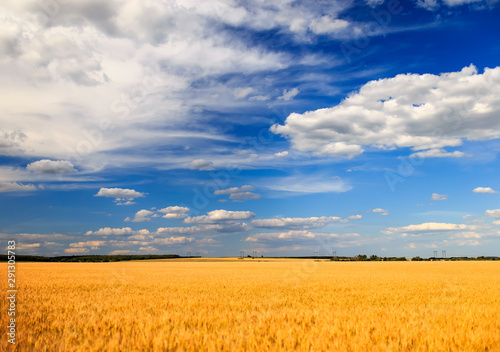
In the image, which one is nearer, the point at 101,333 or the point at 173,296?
the point at 101,333

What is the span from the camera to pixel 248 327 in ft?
33.3

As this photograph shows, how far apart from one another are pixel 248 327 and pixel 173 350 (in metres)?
2.76

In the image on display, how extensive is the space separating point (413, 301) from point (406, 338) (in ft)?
30.1

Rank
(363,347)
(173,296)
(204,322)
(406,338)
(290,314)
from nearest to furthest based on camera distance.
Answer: (363,347), (406,338), (204,322), (290,314), (173,296)

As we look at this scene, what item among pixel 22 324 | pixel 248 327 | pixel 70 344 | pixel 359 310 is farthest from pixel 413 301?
pixel 22 324

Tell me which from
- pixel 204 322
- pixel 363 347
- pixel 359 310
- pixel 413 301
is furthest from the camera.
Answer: pixel 413 301

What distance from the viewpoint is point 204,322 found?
35.8ft

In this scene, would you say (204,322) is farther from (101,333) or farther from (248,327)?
(101,333)

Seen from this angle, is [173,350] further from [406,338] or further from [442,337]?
[442,337]

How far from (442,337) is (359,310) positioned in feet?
15.4

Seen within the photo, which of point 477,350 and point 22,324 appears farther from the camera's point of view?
point 22,324

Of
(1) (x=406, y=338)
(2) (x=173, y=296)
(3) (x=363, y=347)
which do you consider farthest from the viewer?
(2) (x=173, y=296)

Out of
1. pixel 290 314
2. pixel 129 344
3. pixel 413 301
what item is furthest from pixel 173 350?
pixel 413 301

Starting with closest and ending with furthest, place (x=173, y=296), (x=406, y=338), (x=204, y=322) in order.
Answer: (x=406, y=338) < (x=204, y=322) < (x=173, y=296)
